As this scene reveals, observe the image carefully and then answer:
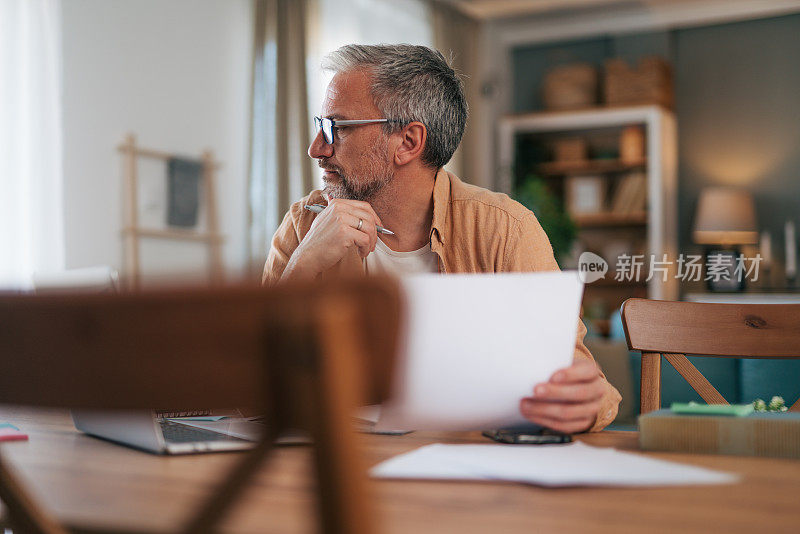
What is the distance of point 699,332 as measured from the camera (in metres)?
1.46

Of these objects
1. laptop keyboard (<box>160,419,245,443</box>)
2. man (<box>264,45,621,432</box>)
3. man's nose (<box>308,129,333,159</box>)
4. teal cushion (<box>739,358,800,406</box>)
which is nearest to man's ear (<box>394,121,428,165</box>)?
man (<box>264,45,621,432</box>)

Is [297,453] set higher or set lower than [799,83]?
lower

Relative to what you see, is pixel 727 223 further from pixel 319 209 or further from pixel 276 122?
pixel 319 209

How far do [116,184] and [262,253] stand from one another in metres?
0.83

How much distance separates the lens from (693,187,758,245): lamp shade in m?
5.71

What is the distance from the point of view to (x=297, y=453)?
0.90m

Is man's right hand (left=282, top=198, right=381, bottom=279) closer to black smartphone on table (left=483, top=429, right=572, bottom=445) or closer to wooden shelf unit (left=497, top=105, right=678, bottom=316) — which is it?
black smartphone on table (left=483, top=429, right=572, bottom=445)

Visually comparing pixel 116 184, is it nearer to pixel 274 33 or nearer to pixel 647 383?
pixel 274 33

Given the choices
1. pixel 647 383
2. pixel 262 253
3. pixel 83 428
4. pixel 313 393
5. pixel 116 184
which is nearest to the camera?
pixel 313 393

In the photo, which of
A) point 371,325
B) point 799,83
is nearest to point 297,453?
point 371,325

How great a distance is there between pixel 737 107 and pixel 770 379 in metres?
3.75

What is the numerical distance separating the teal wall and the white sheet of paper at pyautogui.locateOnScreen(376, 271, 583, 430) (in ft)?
18.5

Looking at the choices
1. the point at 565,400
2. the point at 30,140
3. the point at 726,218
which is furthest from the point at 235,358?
the point at 726,218

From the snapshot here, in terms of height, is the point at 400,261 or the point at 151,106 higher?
the point at 151,106
